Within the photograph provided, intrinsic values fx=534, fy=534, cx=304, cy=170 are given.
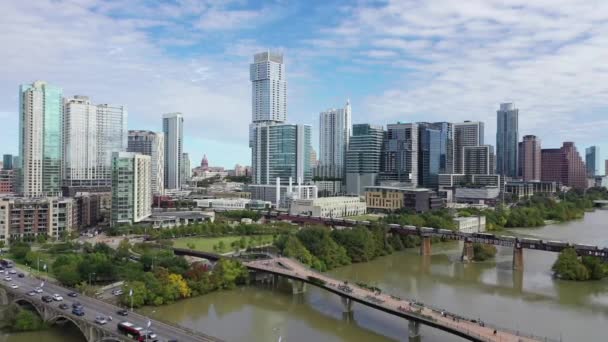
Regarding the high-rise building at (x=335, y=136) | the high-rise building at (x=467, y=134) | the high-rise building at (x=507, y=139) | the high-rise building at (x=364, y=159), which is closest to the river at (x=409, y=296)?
the high-rise building at (x=364, y=159)

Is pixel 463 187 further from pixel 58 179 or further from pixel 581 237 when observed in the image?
pixel 58 179

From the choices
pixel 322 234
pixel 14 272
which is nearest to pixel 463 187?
pixel 322 234

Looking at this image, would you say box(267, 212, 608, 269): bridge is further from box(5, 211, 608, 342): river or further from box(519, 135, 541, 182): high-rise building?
box(519, 135, 541, 182): high-rise building

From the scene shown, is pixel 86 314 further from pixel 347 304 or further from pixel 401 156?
pixel 401 156

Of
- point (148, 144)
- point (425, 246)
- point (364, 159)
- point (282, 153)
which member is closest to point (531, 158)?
point (364, 159)

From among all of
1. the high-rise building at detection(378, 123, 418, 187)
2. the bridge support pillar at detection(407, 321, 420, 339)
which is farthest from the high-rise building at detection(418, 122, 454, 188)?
the bridge support pillar at detection(407, 321, 420, 339)

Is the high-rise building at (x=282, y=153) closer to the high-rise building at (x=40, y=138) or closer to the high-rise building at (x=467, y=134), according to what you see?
the high-rise building at (x=40, y=138)
